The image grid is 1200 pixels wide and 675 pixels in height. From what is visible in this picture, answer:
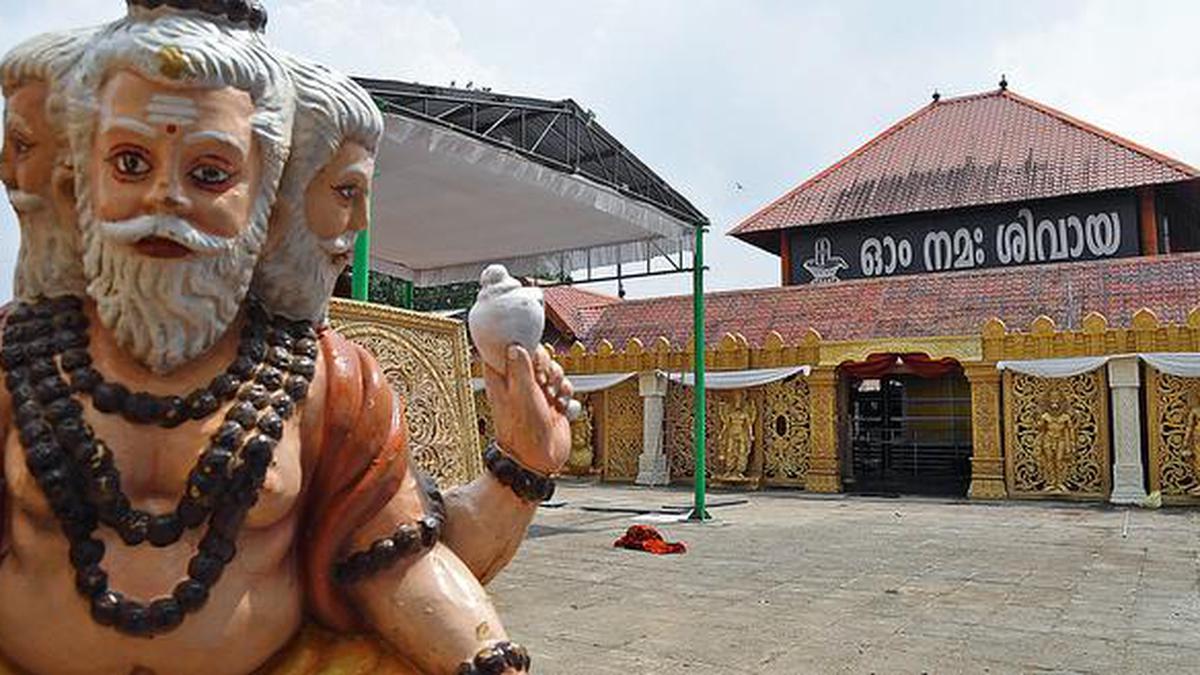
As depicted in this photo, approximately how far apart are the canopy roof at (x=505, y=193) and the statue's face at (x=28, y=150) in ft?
13.3

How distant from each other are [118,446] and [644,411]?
37.3 ft

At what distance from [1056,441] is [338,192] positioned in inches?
408

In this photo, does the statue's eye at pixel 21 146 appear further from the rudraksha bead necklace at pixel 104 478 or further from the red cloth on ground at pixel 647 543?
the red cloth on ground at pixel 647 543

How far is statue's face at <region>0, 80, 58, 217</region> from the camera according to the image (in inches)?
49.3

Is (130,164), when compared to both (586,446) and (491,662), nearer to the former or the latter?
(491,662)

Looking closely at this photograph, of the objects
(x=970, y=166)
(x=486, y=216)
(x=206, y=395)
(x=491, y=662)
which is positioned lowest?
(x=491, y=662)

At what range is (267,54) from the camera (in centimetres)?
129

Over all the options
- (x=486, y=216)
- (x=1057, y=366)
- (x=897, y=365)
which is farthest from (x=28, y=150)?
(x=897, y=365)

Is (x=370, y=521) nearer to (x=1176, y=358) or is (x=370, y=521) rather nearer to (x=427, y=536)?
(x=427, y=536)

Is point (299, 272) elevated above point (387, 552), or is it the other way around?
point (299, 272)

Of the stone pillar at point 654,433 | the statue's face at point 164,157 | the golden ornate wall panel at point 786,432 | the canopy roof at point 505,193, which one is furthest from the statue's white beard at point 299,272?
the stone pillar at point 654,433

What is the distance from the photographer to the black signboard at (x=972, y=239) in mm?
14016

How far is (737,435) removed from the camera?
39.0ft

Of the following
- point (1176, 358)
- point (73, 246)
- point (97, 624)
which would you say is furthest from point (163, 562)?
point (1176, 358)
